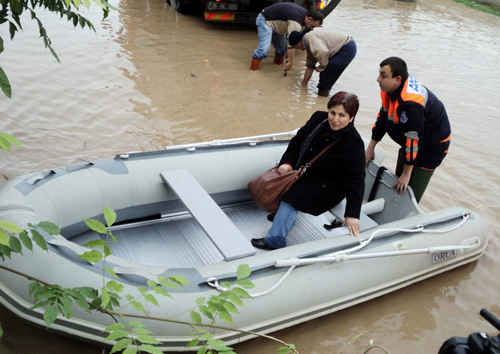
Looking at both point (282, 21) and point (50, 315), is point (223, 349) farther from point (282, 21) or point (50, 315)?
point (282, 21)

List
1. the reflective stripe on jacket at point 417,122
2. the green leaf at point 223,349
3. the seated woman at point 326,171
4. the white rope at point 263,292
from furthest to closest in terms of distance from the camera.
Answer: the reflective stripe on jacket at point 417,122, the seated woman at point 326,171, the white rope at point 263,292, the green leaf at point 223,349

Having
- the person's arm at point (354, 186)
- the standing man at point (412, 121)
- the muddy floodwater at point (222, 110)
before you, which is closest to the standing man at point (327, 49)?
the muddy floodwater at point (222, 110)

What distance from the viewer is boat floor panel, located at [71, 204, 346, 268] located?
2.59 meters

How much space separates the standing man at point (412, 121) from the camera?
265 cm

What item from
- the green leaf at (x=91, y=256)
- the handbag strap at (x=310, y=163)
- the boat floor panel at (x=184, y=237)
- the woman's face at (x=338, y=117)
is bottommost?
the boat floor panel at (x=184, y=237)

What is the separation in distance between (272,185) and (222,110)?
7.07 feet

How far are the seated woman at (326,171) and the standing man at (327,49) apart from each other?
103 inches

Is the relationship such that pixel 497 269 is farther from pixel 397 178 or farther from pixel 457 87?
pixel 457 87

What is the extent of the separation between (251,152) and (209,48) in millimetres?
3753

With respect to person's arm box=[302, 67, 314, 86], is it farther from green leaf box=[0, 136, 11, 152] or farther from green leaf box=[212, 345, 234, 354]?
green leaf box=[0, 136, 11, 152]

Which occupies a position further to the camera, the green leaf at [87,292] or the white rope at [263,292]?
the white rope at [263,292]

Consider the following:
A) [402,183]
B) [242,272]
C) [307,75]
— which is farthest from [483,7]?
[242,272]

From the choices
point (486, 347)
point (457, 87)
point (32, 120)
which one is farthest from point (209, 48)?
point (486, 347)

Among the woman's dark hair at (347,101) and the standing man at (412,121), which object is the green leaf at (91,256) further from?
the standing man at (412,121)
